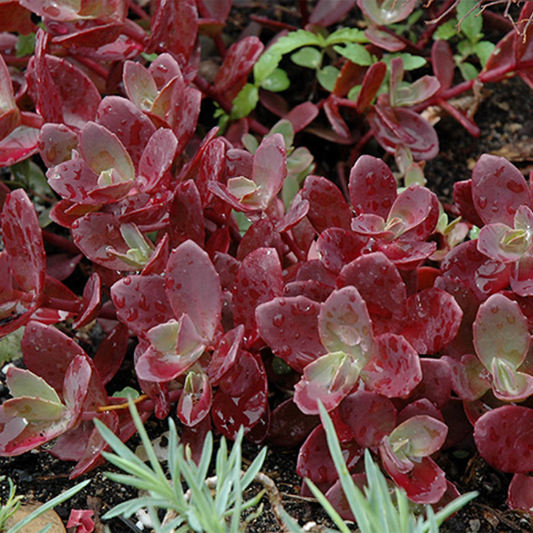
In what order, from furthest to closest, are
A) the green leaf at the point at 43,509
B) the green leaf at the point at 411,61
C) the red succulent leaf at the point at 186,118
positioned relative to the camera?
1. the green leaf at the point at 411,61
2. the red succulent leaf at the point at 186,118
3. the green leaf at the point at 43,509

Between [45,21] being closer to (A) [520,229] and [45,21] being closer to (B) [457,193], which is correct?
(B) [457,193]

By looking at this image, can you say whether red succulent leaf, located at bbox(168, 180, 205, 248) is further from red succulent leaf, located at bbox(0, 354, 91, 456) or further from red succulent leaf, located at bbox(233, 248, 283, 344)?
red succulent leaf, located at bbox(0, 354, 91, 456)

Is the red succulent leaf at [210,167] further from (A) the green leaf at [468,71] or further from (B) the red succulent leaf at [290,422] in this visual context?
(A) the green leaf at [468,71]

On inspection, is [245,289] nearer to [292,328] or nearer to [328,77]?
[292,328]

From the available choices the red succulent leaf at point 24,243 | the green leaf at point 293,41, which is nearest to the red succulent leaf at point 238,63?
the green leaf at point 293,41

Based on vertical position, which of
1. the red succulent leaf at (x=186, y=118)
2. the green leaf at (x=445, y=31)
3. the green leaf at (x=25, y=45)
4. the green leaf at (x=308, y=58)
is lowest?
the green leaf at (x=308, y=58)

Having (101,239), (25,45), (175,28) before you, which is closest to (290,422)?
(101,239)

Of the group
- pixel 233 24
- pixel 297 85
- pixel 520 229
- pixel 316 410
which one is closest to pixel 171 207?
pixel 316 410
